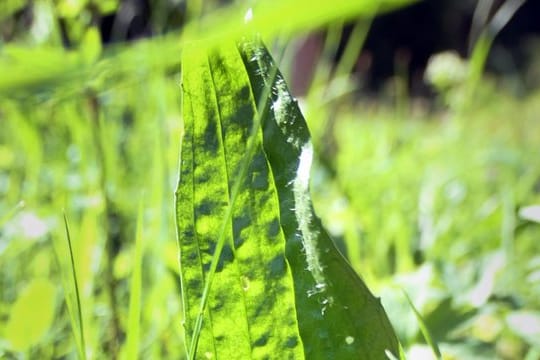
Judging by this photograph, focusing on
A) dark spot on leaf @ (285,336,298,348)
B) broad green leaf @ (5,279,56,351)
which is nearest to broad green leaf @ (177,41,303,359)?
dark spot on leaf @ (285,336,298,348)

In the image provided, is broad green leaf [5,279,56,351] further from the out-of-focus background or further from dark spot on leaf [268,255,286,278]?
dark spot on leaf [268,255,286,278]

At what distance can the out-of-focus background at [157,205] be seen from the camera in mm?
306

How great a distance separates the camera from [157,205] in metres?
0.50

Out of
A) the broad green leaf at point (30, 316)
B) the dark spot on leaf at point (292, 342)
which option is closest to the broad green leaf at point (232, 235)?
the dark spot on leaf at point (292, 342)

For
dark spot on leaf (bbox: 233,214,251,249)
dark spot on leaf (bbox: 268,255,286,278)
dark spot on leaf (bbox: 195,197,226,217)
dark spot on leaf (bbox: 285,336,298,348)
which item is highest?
dark spot on leaf (bbox: 195,197,226,217)

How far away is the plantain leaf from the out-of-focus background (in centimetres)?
3

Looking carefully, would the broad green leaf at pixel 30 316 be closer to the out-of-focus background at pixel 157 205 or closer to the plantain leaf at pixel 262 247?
the out-of-focus background at pixel 157 205

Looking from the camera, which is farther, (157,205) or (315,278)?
(157,205)

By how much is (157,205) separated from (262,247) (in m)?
0.22

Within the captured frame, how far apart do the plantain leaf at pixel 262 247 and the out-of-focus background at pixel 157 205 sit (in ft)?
0.10

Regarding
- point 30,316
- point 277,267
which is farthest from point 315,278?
point 30,316

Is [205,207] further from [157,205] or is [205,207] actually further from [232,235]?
[157,205]

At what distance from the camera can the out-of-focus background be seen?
1.00 feet

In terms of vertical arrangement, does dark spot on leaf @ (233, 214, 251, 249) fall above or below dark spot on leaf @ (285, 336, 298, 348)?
above
